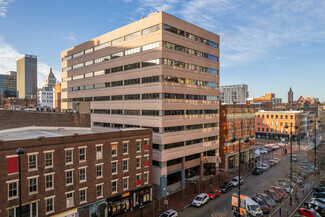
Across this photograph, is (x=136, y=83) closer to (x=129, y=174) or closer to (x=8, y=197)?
(x=129, y=174)

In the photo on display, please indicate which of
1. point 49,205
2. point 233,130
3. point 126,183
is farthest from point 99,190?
point 233,130

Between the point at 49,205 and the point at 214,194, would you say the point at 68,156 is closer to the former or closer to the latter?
the point at 49,205

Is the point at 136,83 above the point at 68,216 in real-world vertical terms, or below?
above

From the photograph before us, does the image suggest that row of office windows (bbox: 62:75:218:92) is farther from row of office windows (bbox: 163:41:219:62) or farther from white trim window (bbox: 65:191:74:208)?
white trim window (bbox: 65:191:74:208)

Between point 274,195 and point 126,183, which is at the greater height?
point 126,183

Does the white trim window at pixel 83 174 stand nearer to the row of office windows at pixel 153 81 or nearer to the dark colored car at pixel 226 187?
the row of office windows at pixel 153 81

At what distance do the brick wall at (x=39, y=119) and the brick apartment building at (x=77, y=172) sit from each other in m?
15.5

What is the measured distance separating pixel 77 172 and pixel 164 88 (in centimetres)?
2090

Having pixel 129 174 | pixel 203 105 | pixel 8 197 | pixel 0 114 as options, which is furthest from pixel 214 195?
pixel 0 114

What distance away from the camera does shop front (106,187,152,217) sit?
32.3 meters

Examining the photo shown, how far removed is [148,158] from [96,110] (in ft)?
92.9

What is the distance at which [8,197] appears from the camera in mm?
23547

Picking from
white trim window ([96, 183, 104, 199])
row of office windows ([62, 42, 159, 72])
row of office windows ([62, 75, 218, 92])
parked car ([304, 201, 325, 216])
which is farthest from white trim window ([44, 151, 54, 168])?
parked car ([304, 201, 325, 216])

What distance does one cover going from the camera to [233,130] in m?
60.5
